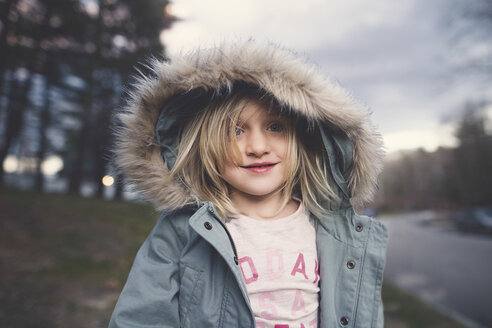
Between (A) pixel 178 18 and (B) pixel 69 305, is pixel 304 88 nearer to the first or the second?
(B) pixel 69 305

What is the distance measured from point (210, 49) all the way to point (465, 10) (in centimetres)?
682

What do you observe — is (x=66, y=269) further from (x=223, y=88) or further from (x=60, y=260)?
(x=223, y=88)

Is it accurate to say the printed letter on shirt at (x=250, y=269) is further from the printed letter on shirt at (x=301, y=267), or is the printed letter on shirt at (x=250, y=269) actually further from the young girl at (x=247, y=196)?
the printed letter on shirt at (x=301, y=267)

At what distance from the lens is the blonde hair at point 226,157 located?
1699mm

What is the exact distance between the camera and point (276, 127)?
1744 millimetres

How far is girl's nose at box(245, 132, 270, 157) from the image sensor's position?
1628mm

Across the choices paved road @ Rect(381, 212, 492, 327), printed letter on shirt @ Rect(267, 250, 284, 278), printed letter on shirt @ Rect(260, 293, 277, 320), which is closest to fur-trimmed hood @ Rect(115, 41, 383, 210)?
printed letter on shirt @ Rect(267, 250, 284, 278)

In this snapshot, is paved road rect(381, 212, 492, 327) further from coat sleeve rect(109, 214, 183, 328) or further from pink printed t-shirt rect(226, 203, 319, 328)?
coat sleeve rect(109, 214, 183, 328)

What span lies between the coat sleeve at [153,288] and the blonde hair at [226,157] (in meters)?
0.32

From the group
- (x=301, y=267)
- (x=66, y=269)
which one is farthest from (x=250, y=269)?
(x=66, y=269)

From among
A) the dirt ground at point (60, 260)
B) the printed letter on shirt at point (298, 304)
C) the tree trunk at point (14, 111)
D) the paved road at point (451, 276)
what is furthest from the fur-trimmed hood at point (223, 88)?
the tree trunk at point (14, 111)

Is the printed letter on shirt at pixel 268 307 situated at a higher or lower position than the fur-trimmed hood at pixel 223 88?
lower

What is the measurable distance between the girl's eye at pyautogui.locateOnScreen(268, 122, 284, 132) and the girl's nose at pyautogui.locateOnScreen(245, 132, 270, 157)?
0.08 metres

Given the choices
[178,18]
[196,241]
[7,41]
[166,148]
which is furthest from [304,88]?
[178,18]
